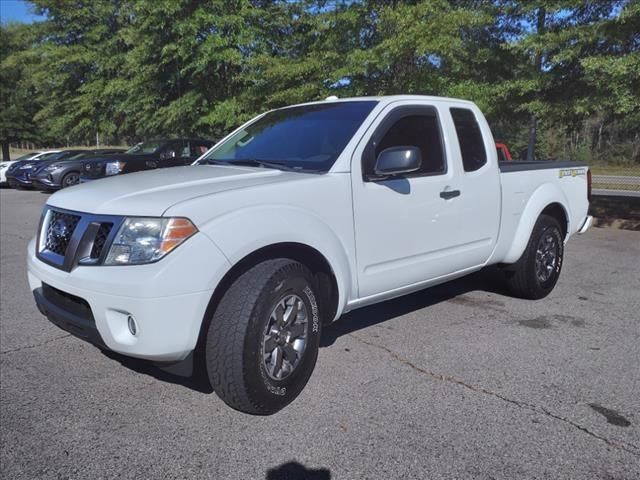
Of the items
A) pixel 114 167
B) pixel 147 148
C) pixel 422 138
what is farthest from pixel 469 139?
pixel 147 148

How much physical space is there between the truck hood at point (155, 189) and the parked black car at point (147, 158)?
8355 millimetres

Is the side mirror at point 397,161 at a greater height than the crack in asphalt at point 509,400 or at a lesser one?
A: greater

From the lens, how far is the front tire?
2820 millimetres

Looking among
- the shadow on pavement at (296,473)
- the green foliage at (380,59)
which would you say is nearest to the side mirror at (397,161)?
the shadow on pavement at (296,473)

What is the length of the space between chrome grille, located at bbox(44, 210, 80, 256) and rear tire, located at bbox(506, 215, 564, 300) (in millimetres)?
3854

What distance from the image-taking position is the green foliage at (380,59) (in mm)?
9789

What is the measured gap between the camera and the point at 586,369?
3699 millimetres

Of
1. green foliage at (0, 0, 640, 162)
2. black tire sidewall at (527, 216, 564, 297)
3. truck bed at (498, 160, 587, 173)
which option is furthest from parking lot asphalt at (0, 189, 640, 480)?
green foliage at (0, 0, 640, 162)

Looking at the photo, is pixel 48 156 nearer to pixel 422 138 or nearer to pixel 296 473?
pixel 422 138

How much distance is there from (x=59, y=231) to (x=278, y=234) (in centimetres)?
130

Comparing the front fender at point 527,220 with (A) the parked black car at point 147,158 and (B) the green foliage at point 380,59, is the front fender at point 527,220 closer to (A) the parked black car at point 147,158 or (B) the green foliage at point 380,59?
(B) the green foliage at point 380,59

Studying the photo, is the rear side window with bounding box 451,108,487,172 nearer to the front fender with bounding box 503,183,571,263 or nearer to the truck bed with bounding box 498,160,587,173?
the truck bed with bounding box 498,160,587,173

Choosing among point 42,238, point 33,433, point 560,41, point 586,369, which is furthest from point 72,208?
point 560,41

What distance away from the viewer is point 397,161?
3.48 metres
